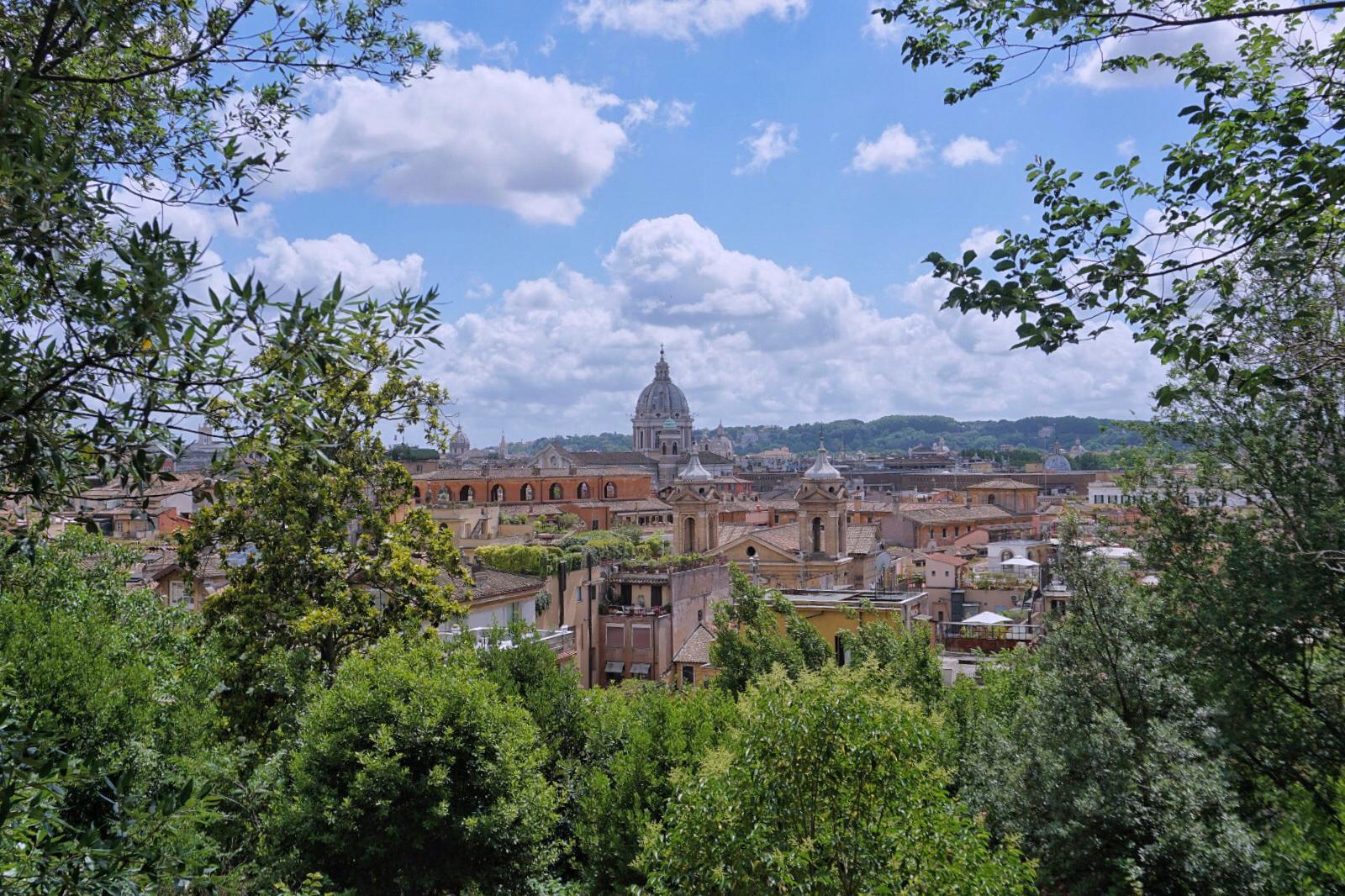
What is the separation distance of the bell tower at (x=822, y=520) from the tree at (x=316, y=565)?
103 ft

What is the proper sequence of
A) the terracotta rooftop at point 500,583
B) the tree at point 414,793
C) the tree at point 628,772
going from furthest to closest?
the terracotta rooftop at point 500,583 < the tree at point 628,772 < the tree at point 414,793

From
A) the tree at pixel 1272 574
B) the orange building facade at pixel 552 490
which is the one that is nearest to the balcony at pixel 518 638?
the tree at pixel 1272 574

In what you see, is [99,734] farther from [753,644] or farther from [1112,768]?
[753,644]

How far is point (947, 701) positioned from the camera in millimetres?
16047

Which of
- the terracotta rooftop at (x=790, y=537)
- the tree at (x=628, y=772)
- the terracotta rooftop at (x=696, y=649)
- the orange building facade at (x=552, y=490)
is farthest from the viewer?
the orange building facade at (x=552, y=490)

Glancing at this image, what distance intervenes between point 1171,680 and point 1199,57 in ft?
19.4

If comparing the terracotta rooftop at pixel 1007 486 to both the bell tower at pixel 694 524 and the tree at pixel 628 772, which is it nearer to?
the bell tower at pixel 694 524

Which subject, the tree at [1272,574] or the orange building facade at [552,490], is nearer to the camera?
the tree at [1272,574]

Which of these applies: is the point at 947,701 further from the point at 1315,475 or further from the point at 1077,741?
the point at 1315,475

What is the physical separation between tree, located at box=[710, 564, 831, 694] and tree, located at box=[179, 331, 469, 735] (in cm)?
537

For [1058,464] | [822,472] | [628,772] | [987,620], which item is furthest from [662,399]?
[628,772]

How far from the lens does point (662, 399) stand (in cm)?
13762

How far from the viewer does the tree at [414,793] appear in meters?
9.33

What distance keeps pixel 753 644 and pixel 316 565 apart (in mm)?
7546
